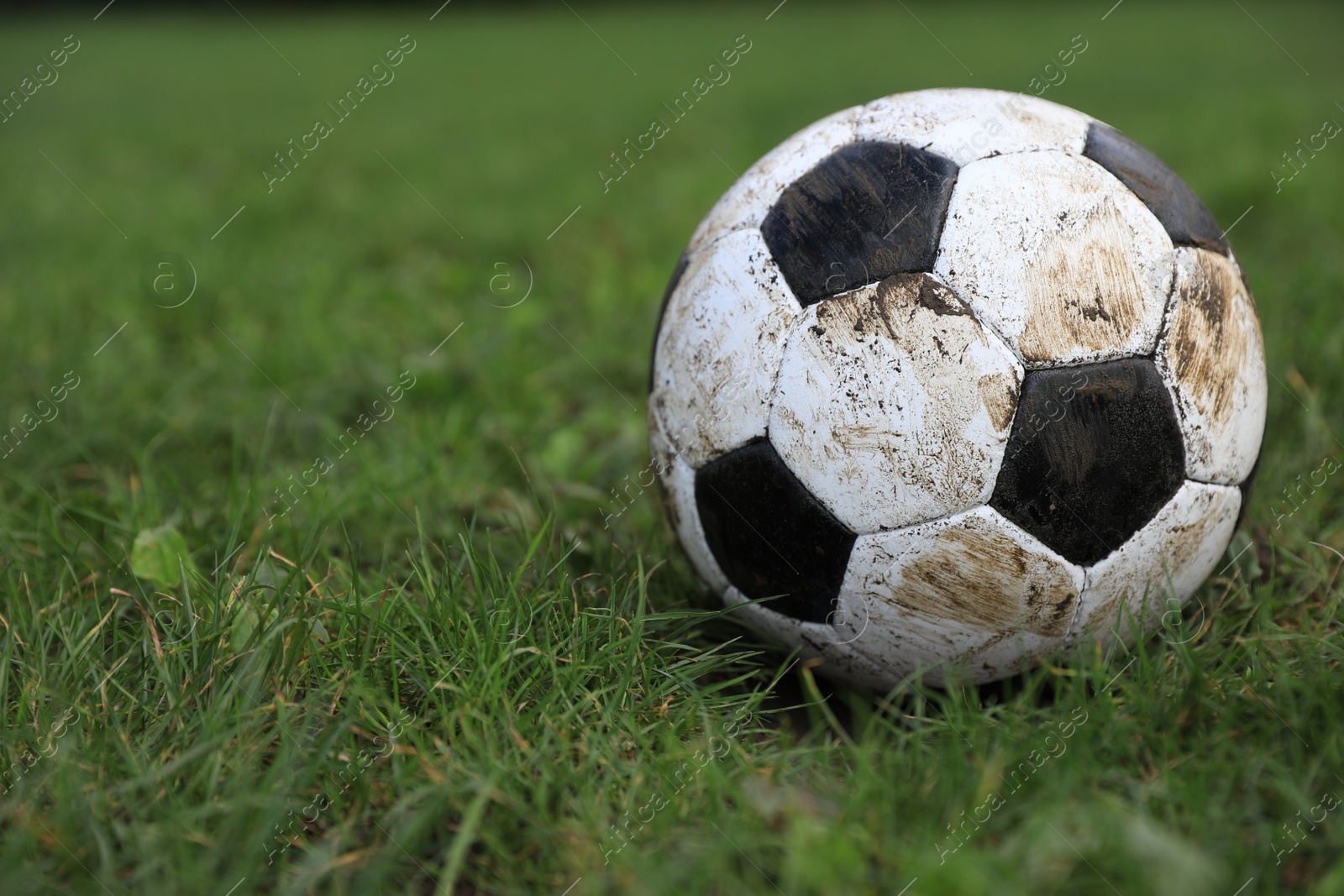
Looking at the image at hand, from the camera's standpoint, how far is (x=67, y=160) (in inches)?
263

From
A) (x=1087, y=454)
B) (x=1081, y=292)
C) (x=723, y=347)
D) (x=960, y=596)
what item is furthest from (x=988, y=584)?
(x=723, y=347)

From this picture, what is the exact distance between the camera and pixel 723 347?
1.90 meters

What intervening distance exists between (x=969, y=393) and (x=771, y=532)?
18.3 inches

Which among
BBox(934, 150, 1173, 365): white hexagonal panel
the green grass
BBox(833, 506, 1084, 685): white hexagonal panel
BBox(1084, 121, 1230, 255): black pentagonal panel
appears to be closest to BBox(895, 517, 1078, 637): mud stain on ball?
BBox(833, 506, 1084, 685): white hexagonal panel

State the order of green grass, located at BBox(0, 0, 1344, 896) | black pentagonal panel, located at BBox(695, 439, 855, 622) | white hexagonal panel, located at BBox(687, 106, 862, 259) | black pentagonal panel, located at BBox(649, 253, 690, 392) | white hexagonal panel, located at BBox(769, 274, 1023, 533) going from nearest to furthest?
green grass, located at BBox(0, 0, 1344, 896)
white hexagonal panel, located at BBox(769, 274, 1023, 533)
black pentagonal panel, located at BBox(695, 439, 855, 622)
white hexagonal panel, located at BBox(687, 106, 862, 259)
black pentagonal panel, located at BBox(649, 253, 690, 392)

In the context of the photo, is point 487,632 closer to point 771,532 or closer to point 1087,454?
point 771,532

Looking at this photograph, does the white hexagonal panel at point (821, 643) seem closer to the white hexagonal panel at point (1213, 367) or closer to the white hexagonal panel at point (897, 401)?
the white hexagonal panel at point (897, 401)

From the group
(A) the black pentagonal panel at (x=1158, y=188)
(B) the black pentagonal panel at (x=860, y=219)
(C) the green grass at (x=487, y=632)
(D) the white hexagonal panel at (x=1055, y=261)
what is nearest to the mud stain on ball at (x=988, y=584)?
(C) the green grass at (x=487, y=632)

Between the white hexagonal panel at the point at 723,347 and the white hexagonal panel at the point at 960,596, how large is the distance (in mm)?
360


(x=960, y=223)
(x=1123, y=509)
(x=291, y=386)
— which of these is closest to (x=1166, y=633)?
(x=1123, y=509)

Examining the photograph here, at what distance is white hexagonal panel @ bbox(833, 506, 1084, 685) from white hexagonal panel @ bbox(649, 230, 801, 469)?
360mm

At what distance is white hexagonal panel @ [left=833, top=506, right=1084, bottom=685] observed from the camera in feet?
5.72

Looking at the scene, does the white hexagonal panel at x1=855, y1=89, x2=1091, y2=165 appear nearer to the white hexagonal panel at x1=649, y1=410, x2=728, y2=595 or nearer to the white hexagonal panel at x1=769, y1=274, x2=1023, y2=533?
the white hexagonal panel at x1=769, y1=274, x2=1023, y2=533

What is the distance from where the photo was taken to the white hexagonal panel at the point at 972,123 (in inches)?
73.4
